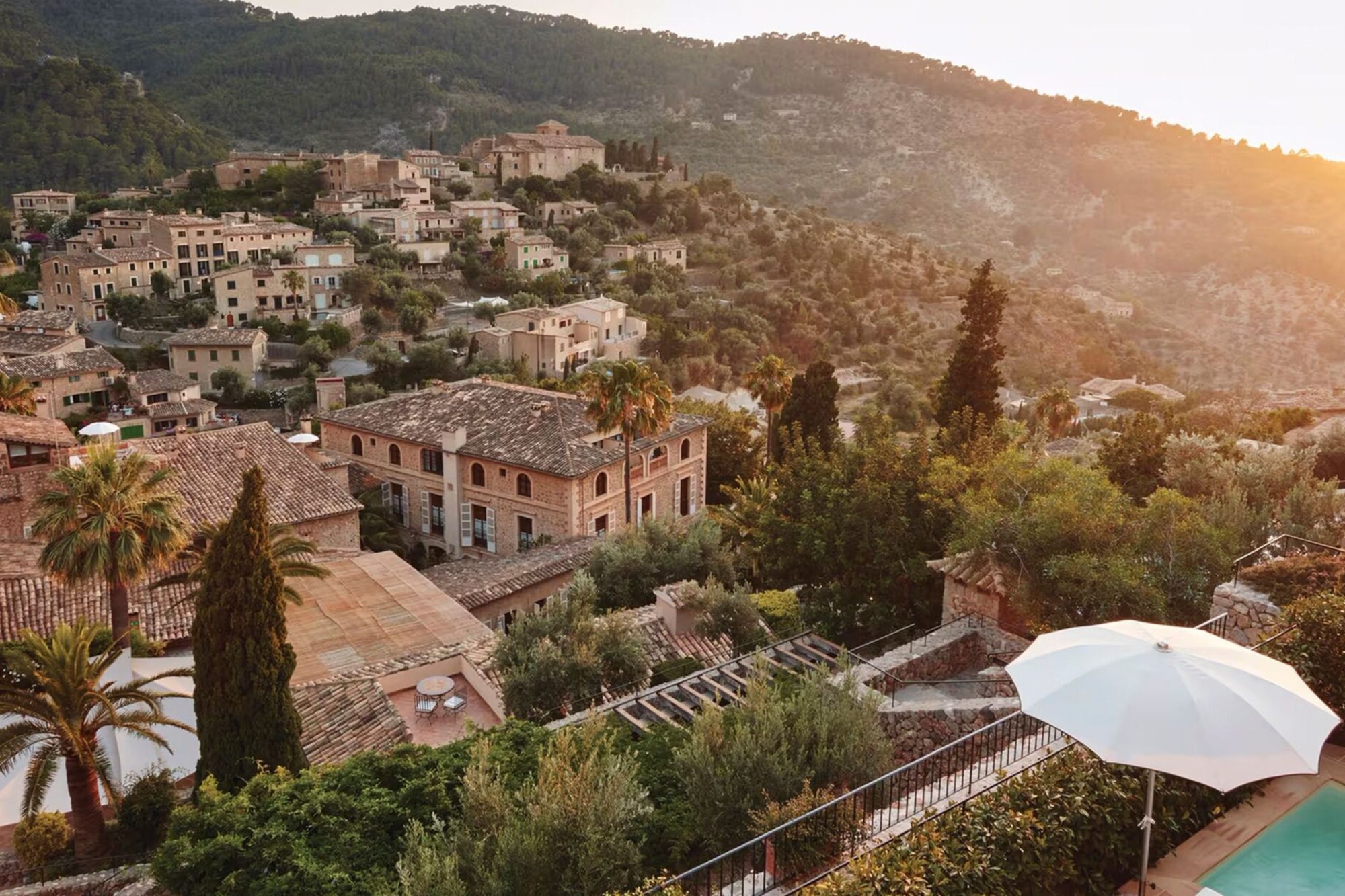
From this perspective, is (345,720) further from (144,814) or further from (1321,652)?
(1321,652)

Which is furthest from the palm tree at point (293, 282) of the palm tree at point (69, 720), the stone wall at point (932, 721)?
the stone wall at point (932, 721)

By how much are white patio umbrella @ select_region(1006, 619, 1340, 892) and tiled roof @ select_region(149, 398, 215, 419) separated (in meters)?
55.0

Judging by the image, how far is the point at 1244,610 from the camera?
11906 mm

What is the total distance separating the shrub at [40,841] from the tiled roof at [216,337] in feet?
167

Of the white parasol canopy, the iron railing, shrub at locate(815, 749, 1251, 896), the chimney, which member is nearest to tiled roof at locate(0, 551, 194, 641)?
the white parasol canopy

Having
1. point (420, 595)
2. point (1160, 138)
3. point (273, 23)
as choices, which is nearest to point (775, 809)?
point (420, 595)

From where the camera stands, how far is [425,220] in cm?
8219

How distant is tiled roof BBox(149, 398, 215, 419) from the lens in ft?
171

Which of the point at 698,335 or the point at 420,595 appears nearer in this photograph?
the point at 420,595

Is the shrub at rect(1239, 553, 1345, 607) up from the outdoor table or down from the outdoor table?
up

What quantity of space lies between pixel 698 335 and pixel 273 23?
174342mm

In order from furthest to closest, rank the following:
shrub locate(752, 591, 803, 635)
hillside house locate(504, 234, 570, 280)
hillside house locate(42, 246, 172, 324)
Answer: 1. hillside house locate(504, 234, 570, 280)
2. hillside house locate(42, 246, 172, 324)
3. shrub locate(752, 591, 803, 635)

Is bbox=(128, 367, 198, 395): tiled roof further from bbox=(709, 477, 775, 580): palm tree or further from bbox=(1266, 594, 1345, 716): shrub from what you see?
bbox=(1266, 594, 1345, 716): shrub

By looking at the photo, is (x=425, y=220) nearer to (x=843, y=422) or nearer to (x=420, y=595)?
(x=843, y=422)
